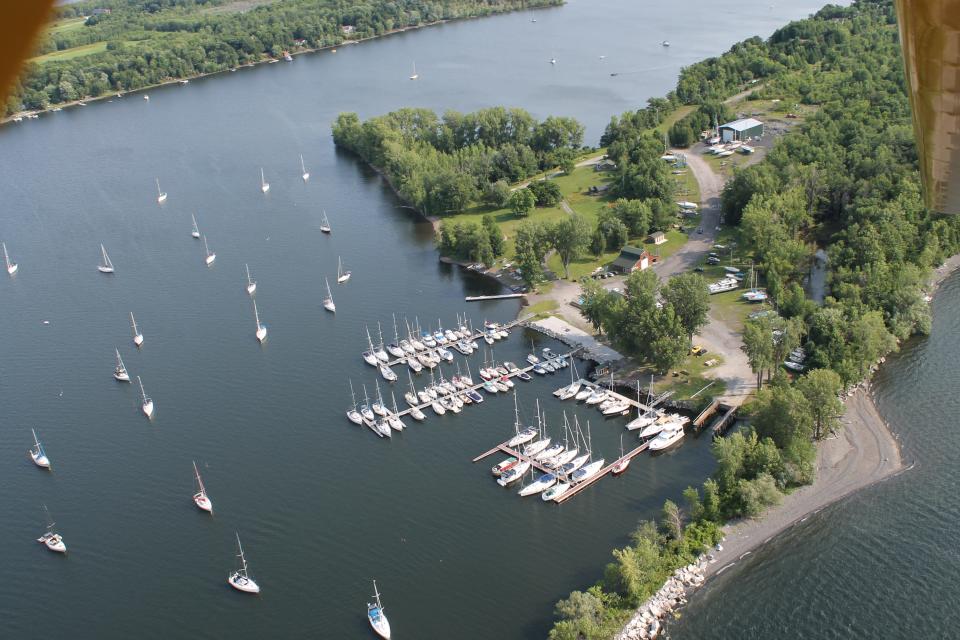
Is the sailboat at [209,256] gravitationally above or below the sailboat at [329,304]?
above

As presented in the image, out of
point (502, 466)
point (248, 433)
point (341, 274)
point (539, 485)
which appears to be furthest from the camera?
point (341, 274)

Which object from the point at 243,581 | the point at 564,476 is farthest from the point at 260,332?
the point at 564,476

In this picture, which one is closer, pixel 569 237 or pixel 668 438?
pixel 668 438

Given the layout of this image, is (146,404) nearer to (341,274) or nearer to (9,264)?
(341,274)

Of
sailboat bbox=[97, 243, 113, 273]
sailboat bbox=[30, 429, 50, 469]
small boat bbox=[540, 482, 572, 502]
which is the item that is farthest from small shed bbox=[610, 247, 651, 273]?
sailboat bbox=[97, 243, 113, 273]

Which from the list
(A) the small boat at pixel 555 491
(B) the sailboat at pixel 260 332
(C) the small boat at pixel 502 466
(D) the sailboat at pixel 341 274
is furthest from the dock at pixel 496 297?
(A) the small boat at pixel 555 491

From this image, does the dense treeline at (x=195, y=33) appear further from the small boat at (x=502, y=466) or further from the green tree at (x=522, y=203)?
the small boat at (x=502, y=466)

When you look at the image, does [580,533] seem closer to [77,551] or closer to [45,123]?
[77,551]
